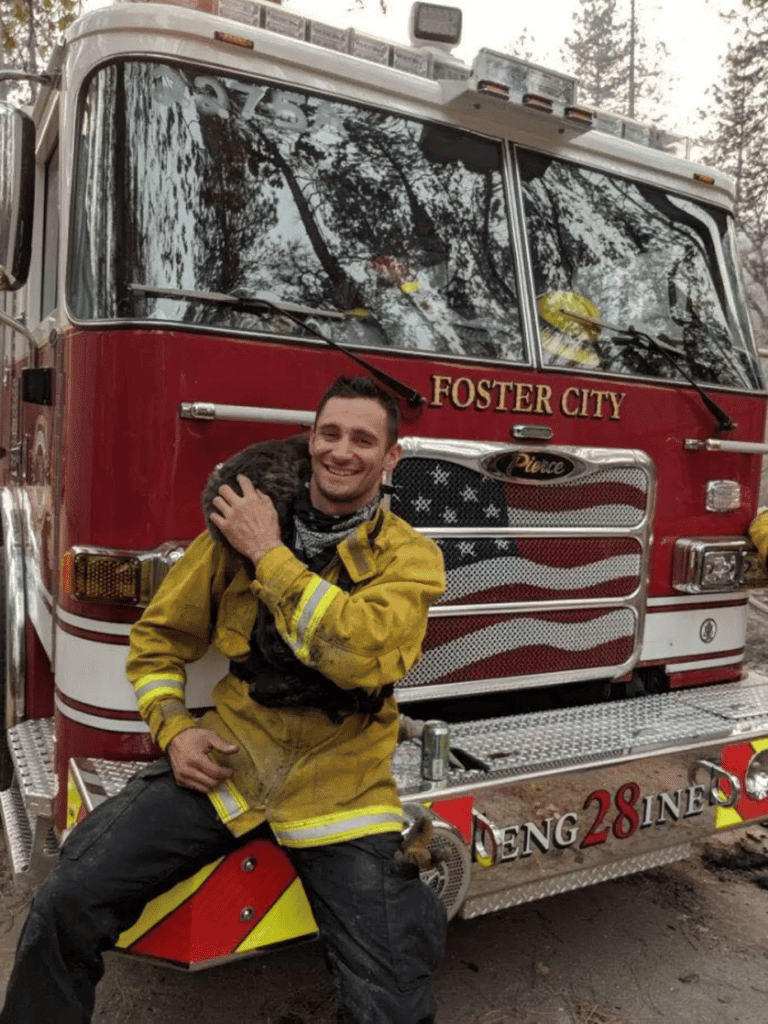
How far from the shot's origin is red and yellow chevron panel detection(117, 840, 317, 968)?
200cm

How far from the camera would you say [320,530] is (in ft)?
6.74

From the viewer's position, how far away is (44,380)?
277 cm

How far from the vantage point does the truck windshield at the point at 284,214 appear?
2428 millimetres

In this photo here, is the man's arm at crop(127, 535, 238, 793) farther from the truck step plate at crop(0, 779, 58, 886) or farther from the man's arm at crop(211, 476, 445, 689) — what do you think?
the truck step plate at crop(0, 779, 58, 886)

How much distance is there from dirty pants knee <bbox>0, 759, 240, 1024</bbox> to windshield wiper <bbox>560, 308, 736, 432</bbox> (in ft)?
6.40

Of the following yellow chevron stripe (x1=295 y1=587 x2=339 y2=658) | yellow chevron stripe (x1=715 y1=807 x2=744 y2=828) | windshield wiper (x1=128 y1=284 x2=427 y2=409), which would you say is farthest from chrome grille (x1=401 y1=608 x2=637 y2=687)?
yellow chevron stripe (x1=295 y1=587 x2=339 y2=658)

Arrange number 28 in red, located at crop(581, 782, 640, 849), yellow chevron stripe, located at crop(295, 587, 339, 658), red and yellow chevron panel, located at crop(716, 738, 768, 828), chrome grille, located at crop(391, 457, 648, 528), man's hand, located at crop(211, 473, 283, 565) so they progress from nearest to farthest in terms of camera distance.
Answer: yellow chevron stripe, located at crop(295, 587, 339, 658), man's hand, located at crop(211, 473, 283, 565), number 28 in red, located at crop(581, 782, 640, 849), chrome grille, located at crop(391, 457, 648, 528), red and yellow chevron panel, located at crop(716, 738, 768, 828)

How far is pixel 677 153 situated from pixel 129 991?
10.8ft

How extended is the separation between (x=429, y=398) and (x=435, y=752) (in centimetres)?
101

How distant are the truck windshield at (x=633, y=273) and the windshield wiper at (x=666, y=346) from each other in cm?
2

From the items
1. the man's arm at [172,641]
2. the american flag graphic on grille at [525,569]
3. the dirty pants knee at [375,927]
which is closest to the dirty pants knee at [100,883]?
the man's arm at [172,641]

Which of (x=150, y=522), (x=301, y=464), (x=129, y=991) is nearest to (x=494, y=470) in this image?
(x=301, y=464)

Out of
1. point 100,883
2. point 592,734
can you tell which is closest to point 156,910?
point 100,883

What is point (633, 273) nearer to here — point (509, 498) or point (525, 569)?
point (509, 498)
